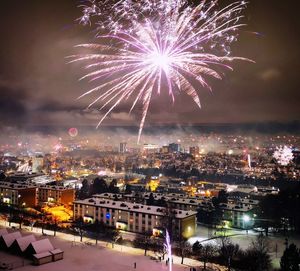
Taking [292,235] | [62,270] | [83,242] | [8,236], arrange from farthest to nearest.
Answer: [292,235], [83,242], [8,236], [62,270]

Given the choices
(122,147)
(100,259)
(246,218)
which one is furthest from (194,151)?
(100,259)

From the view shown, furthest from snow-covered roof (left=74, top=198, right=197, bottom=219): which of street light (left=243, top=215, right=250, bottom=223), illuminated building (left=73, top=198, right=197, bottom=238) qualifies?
street light (left=243, top=215, right=250, bottom=223)

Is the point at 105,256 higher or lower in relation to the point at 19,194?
lower

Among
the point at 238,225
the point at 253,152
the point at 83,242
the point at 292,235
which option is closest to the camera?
the point at 83,242

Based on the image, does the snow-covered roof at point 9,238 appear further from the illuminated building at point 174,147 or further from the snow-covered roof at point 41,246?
the illuminated building at point 174,147

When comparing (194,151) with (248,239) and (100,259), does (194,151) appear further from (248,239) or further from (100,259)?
(100,259)

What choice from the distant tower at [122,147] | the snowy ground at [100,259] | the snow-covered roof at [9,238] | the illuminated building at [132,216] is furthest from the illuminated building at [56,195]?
the distant tower at [122,147]

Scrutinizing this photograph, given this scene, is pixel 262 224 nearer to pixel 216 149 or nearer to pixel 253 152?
pixel 253 152

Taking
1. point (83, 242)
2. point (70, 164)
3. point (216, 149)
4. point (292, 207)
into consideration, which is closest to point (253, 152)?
point (216, 149)

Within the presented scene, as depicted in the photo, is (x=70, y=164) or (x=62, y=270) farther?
(x=70, y=164)
